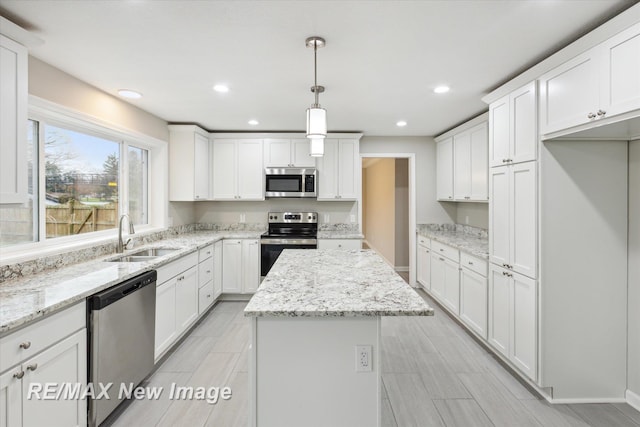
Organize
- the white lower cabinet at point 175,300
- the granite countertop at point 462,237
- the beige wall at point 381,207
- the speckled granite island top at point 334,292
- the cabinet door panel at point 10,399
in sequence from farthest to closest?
1. the beige wall at point 381,207
2. the granite countertop at point 462,237
3. the white lower cabinet at point 175,300
4. the speckled granite island top at point 334,292
5. the cabinet door panel at point 10,399

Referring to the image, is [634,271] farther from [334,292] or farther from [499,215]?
[334,292]

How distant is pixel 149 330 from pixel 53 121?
5.92 feet

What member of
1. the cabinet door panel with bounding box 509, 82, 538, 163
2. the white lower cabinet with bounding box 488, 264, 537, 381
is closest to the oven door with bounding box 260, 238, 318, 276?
the white lower cabinet with bounding box 488, 264, 537, 381

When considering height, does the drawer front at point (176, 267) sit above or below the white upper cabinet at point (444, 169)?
below

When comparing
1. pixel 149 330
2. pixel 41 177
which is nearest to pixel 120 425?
pixel 149 330

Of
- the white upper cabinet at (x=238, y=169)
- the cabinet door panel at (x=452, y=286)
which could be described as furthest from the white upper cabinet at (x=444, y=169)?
the white upper cabinet at (x=238, y=169)

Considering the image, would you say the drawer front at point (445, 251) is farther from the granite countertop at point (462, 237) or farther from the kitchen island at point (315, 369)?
the kitchen island at point (315, 369)

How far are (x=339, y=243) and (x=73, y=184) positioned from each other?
3.02 metres

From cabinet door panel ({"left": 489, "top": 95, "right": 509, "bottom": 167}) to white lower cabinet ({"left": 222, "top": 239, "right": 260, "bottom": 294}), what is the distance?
10.1 ft

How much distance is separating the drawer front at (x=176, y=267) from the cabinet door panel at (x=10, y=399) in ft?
4.15

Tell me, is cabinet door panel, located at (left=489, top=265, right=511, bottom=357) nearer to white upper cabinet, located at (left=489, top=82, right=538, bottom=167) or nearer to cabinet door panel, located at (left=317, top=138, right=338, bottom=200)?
white upper cabinet, located at (left=489, top=82, right=538, bottom=167)

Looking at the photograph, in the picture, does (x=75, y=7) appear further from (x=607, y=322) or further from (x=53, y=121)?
(x=607, y=322)

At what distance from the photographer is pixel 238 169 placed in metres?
4.89

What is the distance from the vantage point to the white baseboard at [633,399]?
220cm
